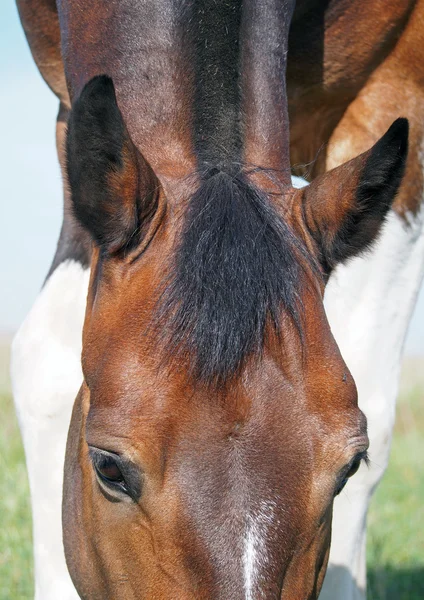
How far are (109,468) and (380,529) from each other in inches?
169

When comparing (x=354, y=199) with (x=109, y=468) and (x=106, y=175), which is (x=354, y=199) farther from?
(x=109, y=468)

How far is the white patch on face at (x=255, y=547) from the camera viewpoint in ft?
6.65

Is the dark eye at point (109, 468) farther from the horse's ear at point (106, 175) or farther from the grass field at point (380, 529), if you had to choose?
the grass field at point (380, 529)

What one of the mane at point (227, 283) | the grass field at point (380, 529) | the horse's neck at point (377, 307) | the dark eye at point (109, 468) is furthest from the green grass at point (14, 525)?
the mane at point (227, 283)

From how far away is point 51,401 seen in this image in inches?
152

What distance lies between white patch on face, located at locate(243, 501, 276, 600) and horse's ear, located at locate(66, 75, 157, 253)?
0.77m

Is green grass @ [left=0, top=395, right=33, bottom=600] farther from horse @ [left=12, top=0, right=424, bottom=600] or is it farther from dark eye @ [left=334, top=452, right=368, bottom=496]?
dark eye @ [left=334, top=452, right=368, bottom=496]

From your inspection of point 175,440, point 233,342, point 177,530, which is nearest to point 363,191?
point 233,342

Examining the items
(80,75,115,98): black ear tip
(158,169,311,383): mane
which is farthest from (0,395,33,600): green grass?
(80,75,115,98): black ear tip

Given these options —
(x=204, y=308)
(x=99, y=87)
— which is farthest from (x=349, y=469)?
(x=99, y=87)

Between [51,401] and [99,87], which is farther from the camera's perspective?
[51,401]

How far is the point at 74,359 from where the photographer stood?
3.88 meters

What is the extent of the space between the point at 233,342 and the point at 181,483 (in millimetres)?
327

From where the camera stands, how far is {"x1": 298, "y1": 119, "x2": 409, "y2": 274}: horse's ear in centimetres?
245
